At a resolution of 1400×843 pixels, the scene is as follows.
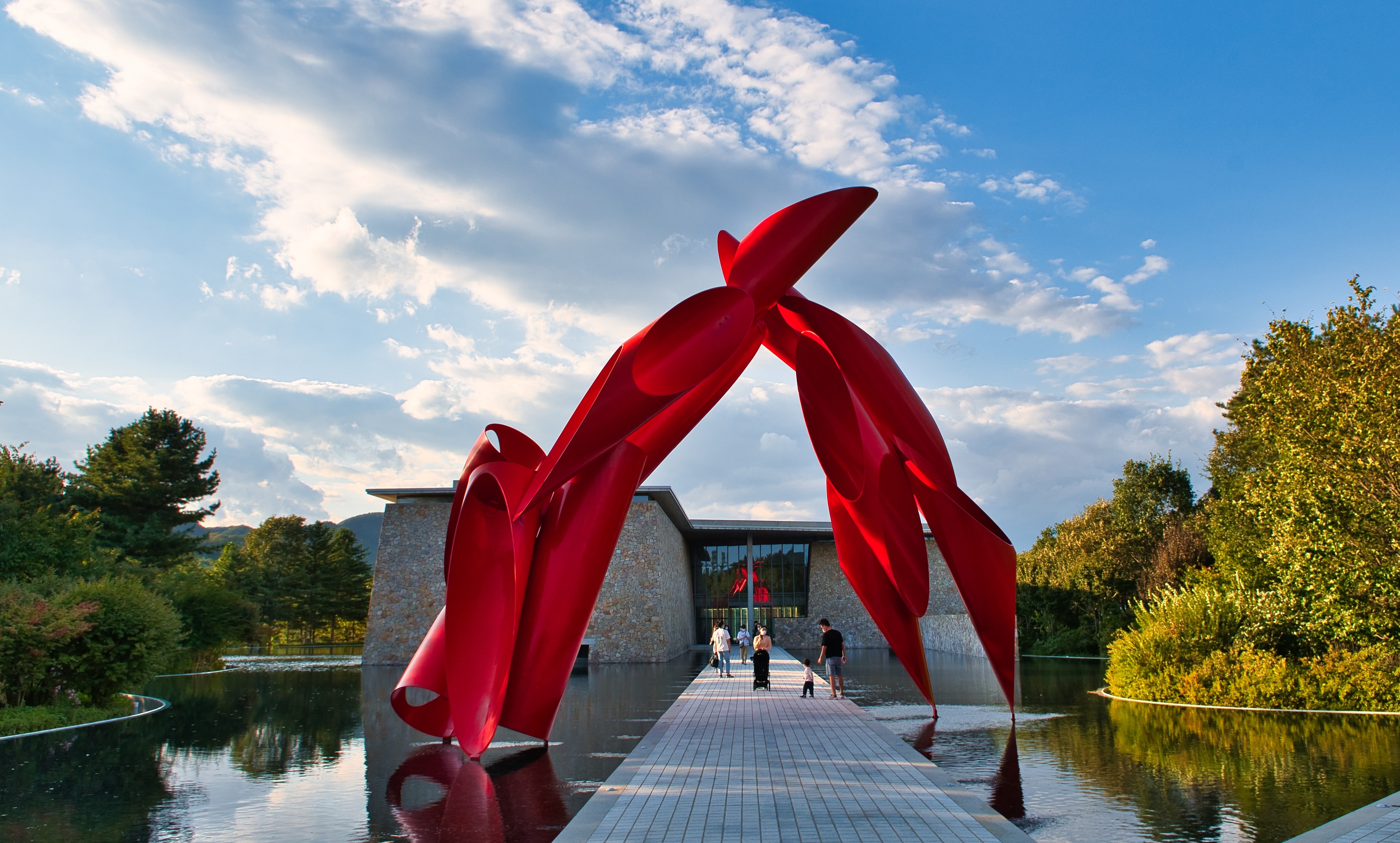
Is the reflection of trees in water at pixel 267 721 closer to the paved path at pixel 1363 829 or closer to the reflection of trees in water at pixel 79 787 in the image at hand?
the reflection of trees in water at pixel 79 787

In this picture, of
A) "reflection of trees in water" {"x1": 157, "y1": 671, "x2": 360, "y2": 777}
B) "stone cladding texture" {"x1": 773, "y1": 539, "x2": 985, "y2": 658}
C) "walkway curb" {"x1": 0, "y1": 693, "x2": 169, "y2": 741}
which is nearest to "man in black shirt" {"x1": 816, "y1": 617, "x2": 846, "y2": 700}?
"reflection of trees in water" {"x1": 157, "y1": 671, "x2": 360, "y2": 777}

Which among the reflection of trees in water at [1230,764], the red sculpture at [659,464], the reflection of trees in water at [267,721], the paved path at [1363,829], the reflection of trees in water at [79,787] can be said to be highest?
the red sculpture at [659,464]

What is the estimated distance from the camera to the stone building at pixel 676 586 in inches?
1244

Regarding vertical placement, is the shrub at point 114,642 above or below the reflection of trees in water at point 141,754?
above

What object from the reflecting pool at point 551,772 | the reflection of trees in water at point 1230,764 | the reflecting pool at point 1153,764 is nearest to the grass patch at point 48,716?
the reflecting pool at point 551,772

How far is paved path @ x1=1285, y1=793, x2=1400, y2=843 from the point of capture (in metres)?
5.62

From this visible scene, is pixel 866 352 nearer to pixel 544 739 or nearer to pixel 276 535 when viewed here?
pixel 544 739

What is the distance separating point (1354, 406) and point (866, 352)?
34.4 feet

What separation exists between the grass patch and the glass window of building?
111 ft

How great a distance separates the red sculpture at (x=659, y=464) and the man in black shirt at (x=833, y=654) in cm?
480

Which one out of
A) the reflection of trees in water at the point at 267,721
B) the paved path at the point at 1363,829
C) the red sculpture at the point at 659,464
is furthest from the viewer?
the reflection of trees in water at the point at 267,721

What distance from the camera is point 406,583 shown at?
106 feet

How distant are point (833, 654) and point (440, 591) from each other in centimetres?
2048

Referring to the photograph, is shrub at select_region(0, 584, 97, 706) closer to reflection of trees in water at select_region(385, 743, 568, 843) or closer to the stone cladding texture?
reflection of trees in water at select_region(385, 743, 568, 843)
